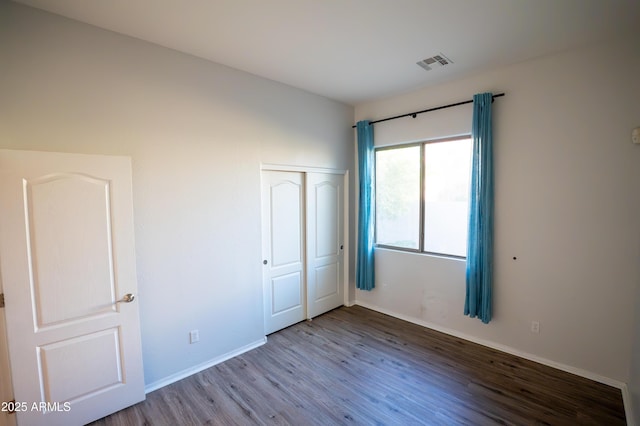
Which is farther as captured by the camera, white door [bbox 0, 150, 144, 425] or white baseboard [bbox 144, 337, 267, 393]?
white baseboard [bbox 144, 337, 267, 393]

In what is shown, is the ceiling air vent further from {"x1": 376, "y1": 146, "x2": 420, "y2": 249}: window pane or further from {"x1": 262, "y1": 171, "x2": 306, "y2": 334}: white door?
{"x1": 262, "y1": 171, "x2": 306, "y2": 334}: white door

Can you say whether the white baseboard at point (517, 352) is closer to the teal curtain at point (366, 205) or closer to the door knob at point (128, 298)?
the teal curtain at point (366, 205)

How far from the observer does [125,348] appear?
2.32 meters

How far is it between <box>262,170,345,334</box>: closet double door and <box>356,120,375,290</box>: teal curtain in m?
0.32

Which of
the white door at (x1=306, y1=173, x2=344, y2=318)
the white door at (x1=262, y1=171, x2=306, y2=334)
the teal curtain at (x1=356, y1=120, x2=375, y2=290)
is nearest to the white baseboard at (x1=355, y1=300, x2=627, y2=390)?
the teal curtain at (x1=356, y1=120, x2=375, y2=290)

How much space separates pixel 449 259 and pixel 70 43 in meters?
4.19

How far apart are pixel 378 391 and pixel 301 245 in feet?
6.45

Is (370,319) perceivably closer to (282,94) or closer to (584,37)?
(282,94)

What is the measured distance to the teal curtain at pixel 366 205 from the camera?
423cm

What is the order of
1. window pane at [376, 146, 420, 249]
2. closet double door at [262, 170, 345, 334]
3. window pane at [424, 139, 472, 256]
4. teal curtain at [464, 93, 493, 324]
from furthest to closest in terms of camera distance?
window pane at [376, 146, 420, 249], closet double door at [262, 170, 345, 334], window pane at [424, 139, 472, 256], teal curtain at [464, 93, 493, 324]

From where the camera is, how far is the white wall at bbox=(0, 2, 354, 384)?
2.07 m

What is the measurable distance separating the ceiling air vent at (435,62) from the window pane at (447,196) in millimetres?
950

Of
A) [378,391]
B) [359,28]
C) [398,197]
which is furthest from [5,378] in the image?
[398,197]

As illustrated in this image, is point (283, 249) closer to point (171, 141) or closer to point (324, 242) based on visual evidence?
point (324, 242)
